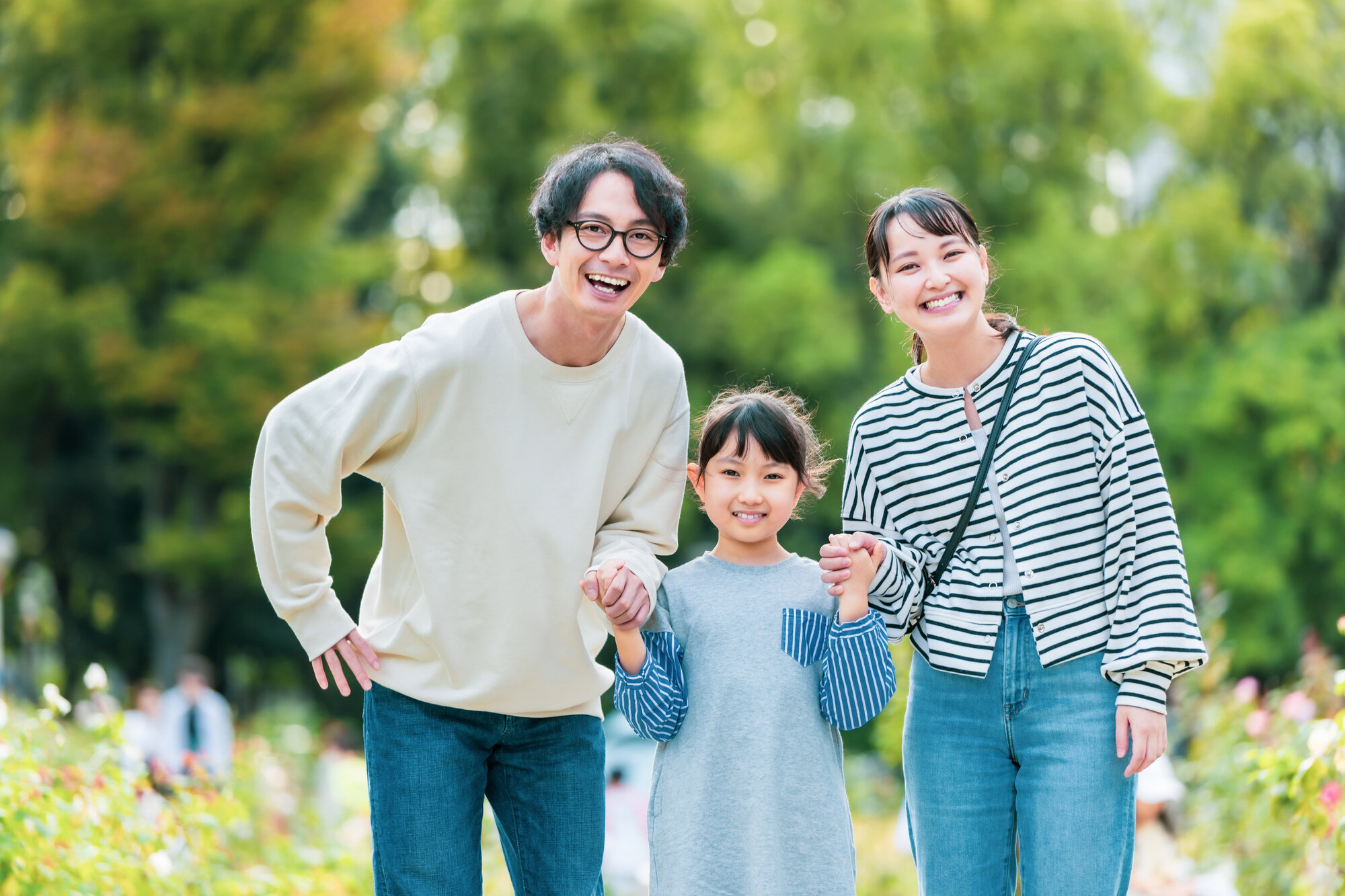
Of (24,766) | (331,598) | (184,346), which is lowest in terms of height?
(24,766)

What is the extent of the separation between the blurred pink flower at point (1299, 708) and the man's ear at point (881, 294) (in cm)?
361

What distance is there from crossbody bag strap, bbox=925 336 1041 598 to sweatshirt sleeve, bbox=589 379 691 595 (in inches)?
22.0

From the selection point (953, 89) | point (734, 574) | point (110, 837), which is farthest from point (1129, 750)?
point (953, 89)

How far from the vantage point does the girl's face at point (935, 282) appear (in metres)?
2.59

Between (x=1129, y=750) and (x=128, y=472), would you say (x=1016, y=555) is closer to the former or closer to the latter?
(x=1129, y=750)

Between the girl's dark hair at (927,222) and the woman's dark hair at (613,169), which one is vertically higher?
the woman's dark hair at (613,169)

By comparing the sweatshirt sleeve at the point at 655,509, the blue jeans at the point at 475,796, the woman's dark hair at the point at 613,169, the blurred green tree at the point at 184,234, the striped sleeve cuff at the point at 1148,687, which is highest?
the blurred green tree at the point at 184,234

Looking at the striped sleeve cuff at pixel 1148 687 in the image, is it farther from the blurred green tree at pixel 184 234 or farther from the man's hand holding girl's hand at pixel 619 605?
the blurred green tree at pixel 184 234

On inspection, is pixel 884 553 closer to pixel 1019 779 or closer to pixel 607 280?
pixel 1019 779

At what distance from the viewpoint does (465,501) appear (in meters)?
2.61

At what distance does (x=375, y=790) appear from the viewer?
265cm

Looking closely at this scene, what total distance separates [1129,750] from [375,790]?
1.48m

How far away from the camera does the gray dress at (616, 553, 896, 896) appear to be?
255 centimetres

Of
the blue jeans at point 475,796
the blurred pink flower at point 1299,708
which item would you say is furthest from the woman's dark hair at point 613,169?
the blurred pink flower at point 1299,708
